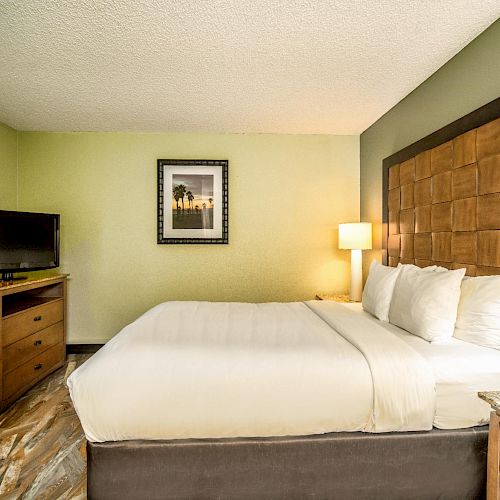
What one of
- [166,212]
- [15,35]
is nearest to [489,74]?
[15,35]

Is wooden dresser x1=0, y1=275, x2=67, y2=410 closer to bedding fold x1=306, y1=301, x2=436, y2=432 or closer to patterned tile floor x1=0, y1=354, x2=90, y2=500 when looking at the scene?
patterned tile floor x1=0, y1=354, x2=90, y2=500

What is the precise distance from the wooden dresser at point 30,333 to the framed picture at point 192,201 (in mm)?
1309

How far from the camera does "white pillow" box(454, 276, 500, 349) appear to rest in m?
1.91

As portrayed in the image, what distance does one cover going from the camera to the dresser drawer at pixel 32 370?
2.95 meters

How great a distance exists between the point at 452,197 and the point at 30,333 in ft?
11.8

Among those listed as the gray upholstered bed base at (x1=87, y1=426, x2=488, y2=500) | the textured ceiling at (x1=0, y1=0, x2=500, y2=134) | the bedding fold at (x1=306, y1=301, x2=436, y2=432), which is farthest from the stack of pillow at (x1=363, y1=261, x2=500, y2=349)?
the textured ceiling at (x1=0, y1=0, x2=500, y2=134)

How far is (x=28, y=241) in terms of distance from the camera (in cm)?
357

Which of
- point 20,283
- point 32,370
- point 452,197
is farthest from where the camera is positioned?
point 32,370

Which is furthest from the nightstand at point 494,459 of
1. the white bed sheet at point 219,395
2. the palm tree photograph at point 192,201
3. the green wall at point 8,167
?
the green wall at point 8,167

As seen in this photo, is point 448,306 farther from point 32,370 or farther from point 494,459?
point 32,370

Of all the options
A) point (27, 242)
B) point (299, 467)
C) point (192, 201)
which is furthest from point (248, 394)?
point (192, 201)

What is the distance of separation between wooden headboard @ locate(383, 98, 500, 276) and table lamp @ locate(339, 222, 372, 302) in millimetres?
377

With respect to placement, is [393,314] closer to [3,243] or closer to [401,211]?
[401,211]

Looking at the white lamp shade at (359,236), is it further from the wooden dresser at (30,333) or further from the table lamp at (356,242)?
the wooden dresser at (30,333)
